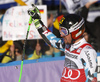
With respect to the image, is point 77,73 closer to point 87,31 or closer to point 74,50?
point 74,50

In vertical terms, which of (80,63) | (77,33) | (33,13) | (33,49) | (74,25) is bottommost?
(33,49)

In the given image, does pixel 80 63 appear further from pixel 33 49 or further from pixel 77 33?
pixel 33 49

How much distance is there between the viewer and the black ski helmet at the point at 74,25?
2828mm

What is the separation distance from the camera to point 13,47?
4.64 meters

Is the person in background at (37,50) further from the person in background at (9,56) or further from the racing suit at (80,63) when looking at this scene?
the racing suit at (80,63)

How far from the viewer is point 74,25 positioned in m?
2.82

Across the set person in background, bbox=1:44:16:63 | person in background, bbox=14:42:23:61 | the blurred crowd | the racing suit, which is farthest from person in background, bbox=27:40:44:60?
the racing suit

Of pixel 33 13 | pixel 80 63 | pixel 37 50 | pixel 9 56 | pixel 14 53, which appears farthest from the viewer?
pixel 37 50

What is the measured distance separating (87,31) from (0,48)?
6.70 feet

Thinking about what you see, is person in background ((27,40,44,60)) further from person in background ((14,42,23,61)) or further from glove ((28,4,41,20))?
glove ((28,4,41,20))

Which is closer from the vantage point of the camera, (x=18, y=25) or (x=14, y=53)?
(x=18, y=25)

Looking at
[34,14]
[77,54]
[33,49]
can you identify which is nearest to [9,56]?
[33,49]

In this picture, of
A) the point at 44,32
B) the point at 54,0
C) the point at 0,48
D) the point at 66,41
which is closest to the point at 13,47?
the point at 0,48

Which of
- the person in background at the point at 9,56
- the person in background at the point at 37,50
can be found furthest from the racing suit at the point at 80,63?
the person in background at the point at 9,56
